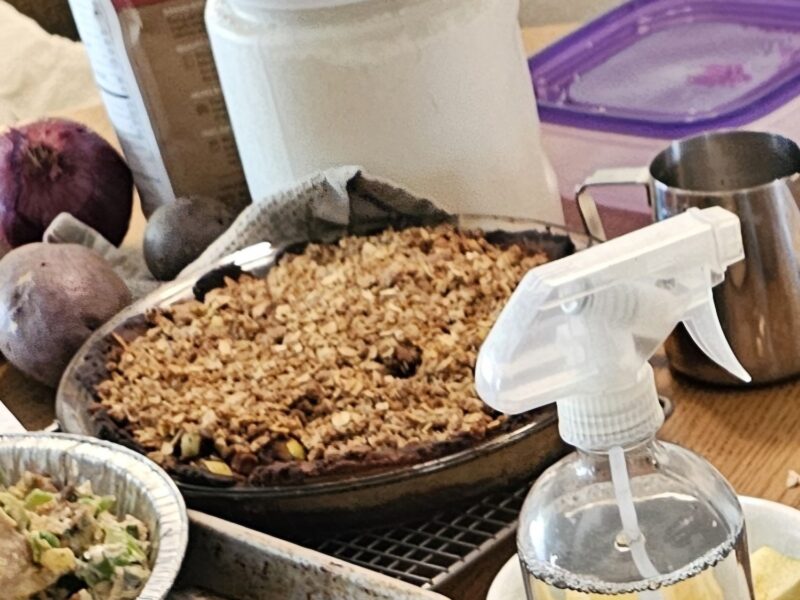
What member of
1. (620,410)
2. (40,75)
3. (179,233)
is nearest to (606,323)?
(620,410)

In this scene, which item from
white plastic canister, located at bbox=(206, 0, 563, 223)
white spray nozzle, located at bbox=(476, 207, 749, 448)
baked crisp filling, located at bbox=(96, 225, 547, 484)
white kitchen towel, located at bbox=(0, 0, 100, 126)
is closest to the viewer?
white spray nozzle, located at bbox=(476, 207, 749, 448)

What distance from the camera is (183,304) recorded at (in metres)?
0.75

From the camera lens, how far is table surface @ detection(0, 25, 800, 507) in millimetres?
571

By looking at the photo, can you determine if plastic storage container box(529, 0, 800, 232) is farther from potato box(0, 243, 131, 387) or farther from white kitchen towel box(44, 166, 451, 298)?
potato box(0, 243, 131, 387)

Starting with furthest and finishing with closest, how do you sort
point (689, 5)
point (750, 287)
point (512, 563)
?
point (689, 5) → point (750, 287) → point (512, 563)

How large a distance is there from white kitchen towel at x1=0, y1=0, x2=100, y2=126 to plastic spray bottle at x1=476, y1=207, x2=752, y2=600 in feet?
5.14

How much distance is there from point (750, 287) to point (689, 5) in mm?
605

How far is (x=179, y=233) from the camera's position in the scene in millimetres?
843

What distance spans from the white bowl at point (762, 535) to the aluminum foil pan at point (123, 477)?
14 centimetres

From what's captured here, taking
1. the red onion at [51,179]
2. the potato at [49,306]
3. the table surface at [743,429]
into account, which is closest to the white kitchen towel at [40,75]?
the red onion at [51,179]

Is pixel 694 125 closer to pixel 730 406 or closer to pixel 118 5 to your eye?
pixel 730 406

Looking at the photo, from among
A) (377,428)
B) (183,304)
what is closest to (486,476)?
(377,428)

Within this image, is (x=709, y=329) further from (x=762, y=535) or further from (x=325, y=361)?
(x=325, y=361)

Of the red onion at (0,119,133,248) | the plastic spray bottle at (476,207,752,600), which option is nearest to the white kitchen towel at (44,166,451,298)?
the red onion at (0,119,133,248)
